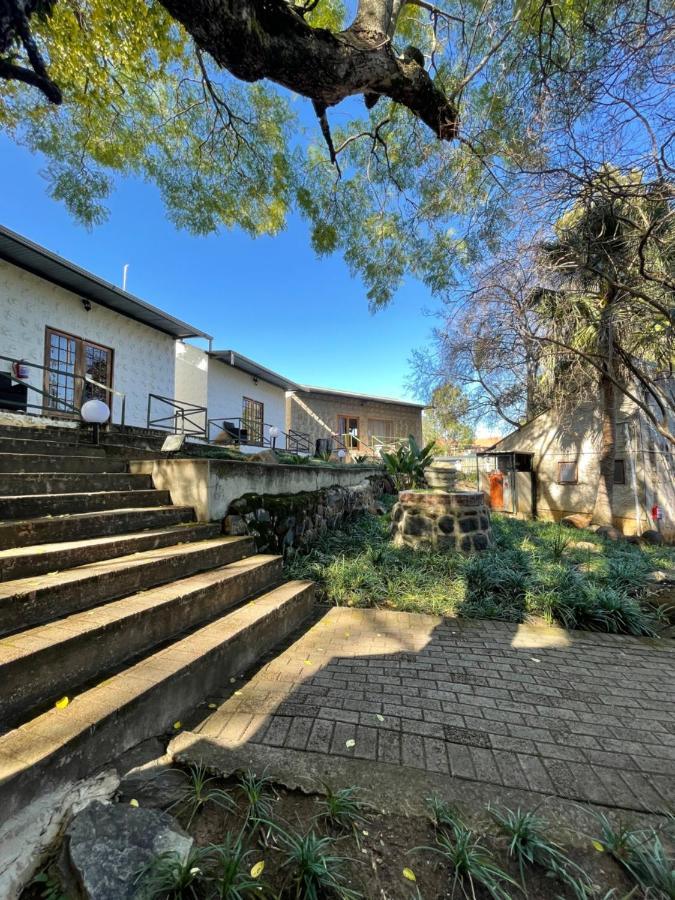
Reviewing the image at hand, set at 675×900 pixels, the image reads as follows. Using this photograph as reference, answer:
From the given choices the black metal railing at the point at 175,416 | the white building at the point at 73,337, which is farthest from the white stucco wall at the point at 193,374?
the white building at the point at 73,337

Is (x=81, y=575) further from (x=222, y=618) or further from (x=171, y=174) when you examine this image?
(x=171, y=174)

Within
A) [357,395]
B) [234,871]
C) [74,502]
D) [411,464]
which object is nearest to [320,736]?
[234,871]

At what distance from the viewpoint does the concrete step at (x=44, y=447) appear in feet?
11.3

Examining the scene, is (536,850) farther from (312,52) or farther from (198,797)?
(312,52)

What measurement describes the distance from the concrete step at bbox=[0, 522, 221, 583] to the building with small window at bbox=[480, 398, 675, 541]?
10256 millimetres

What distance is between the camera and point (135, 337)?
9578mm

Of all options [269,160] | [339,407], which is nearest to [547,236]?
[269,160]

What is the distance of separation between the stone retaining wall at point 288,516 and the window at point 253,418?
7.25 m

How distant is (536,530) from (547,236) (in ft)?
17.9

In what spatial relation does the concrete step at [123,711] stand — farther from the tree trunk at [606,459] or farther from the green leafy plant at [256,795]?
the tree trunk at [606,459]

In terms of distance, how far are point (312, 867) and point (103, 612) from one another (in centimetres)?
157

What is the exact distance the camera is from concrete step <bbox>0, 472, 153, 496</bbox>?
2923 millimetres

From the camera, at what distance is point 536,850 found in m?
1.33

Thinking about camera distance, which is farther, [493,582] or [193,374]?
[193,374]
